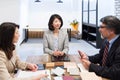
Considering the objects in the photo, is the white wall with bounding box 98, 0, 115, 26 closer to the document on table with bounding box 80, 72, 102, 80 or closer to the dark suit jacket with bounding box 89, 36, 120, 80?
the dark suit jacket with bounding box 89, 36, 120, 80

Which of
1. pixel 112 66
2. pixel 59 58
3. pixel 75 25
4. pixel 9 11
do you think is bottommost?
pixel 75 25

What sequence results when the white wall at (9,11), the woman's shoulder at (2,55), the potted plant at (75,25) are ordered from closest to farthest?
1. the woman's shoulder at (2,55)
2. the white wall at (9,11)
3. the potted plant at (75,25)

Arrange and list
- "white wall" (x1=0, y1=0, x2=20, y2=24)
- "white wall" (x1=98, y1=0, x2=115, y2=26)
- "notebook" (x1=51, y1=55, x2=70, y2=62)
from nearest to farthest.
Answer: "notebook" (x1=51, y1=55, x2=70, y2=62)
"white wall" (x1=0, y1=0, x2=20, y2=24)
"white wall" (x1=98, y1=0, x2=115, y2=26)

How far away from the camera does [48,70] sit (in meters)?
2.11

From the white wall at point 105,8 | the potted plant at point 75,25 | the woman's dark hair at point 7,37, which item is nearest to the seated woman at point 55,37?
the woman's dark hair at point 7,37

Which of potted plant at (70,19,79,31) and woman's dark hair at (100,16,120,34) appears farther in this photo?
potted plant at (70,19,79,31)

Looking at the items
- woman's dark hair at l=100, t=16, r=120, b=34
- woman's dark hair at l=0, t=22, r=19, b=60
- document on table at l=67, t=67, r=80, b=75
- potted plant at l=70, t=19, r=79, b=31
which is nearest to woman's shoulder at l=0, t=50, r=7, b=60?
woman's dark hair at l=0, t=22, r=19, b=60

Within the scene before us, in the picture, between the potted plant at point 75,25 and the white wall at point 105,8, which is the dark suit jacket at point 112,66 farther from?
the potted plant at point 75,25

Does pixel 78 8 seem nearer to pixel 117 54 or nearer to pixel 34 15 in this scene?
pixel 34 15

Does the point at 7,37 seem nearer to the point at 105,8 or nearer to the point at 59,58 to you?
the point at 59,58

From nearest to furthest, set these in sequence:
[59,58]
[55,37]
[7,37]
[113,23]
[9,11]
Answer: [7,37], [113,23], [59,58], [55,37], [9,11]

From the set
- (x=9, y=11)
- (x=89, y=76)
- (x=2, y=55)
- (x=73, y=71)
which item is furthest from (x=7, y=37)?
(x=9, y=11)

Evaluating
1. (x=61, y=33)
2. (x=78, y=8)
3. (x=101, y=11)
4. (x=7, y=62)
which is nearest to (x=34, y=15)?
(x=78, y=8)

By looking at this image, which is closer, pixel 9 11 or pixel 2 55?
pixel 2 55
